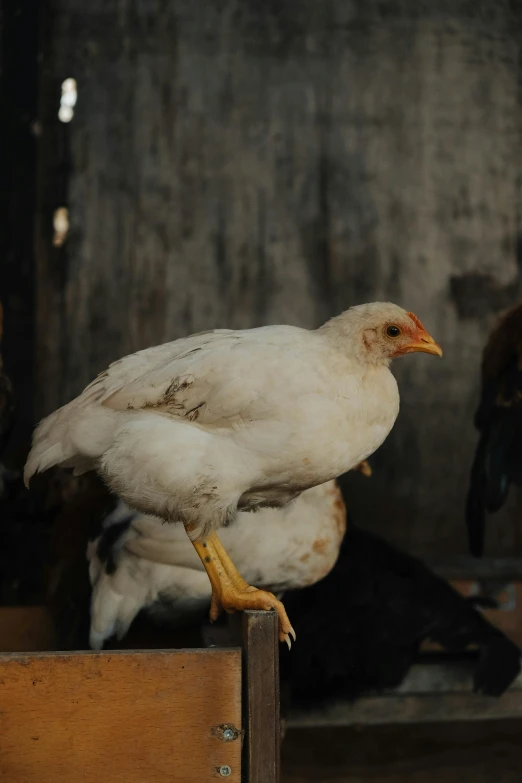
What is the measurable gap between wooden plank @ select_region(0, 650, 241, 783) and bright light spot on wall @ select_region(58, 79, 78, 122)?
6.80 ft

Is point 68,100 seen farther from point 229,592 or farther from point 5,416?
point 229,592

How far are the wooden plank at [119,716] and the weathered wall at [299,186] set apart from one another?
177 cm


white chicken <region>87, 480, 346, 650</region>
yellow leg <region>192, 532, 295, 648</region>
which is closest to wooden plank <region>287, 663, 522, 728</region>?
white chicken <region>87, 480, 346, 650</region>

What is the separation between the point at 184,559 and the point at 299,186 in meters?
1.52

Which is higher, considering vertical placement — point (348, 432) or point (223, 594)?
point (348, 432)

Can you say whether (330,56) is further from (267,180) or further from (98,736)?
(98,736)

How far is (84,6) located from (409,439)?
1.66m

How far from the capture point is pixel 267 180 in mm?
2811

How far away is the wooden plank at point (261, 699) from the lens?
3.41 ft

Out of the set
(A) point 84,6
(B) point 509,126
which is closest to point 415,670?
(B) point 509,126

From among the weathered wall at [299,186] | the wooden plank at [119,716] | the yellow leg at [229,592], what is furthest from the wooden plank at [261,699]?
the weathered wall at [299,186]

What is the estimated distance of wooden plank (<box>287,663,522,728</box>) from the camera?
1.79 metres

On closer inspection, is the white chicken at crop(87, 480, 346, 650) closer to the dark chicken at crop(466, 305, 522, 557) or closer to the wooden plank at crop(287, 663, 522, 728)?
the wooden plank at crop(287, 663, 522, 728)

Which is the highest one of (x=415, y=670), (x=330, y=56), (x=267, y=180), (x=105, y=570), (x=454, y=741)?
(x=330, y=56)
